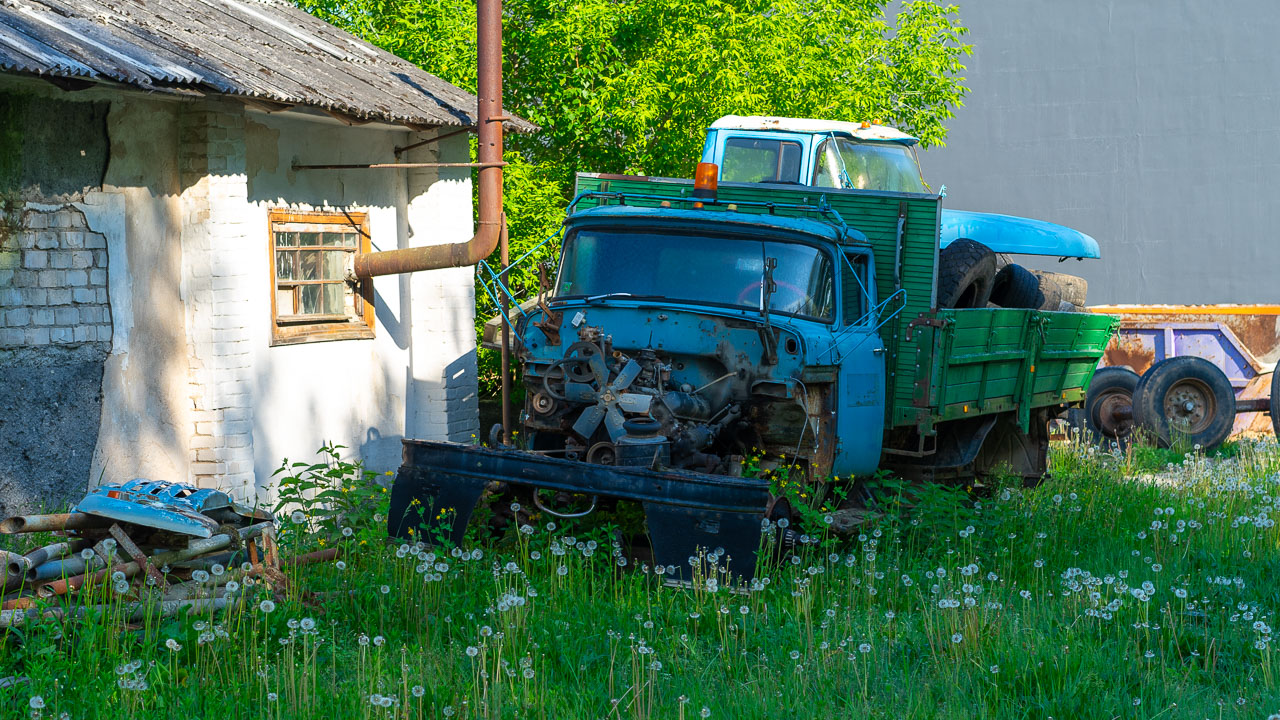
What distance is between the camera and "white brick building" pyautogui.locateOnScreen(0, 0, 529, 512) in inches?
315

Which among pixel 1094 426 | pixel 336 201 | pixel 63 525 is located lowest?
pixel 1094 426

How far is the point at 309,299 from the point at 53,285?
8.18 ft

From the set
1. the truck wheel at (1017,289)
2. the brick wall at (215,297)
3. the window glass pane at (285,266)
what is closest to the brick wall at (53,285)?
the brick wall at (215,297)

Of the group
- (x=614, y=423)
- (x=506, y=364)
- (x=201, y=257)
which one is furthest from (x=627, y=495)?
(x=201, y=257)

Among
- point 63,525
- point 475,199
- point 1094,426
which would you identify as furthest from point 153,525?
point 1094,426

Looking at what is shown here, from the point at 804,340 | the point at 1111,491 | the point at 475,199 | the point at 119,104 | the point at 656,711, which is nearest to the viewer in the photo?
the point at 656,711

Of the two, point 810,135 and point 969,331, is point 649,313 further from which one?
A: point 810,135

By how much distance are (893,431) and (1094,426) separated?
7082 mm

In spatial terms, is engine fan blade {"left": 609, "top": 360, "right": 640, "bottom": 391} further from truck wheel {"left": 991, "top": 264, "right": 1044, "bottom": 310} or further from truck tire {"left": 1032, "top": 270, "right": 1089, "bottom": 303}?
truck tire {"left": 1032, "top": 270, "right": 1089, "bottom": 303}

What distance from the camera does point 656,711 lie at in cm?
471

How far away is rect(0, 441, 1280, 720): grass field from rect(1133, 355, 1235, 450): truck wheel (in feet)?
20.0

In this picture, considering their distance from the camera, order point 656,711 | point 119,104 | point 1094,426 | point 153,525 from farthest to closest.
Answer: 1. point 1094,426
2. point 119,104
3. point 153,525
4. point 656,711

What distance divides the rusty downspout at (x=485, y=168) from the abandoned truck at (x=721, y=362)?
1.29 metres

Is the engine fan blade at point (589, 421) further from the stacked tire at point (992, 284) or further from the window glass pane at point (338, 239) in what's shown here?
the window glass pane at point (338, 239)
